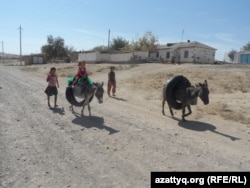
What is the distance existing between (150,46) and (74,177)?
66.7 meters

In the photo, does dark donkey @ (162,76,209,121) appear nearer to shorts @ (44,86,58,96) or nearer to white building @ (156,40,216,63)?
shorts @ (44,86,58,96)

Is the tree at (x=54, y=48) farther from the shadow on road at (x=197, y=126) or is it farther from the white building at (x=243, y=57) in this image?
the shadow on road at (x=197, y=126)

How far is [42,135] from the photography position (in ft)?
26.8

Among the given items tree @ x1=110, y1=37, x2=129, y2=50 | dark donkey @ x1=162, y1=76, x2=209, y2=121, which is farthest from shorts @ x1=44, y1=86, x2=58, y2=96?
tree @ x1=110, y1=37, x2=129, y2=50

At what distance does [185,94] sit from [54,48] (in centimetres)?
8097

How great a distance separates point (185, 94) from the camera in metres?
10.9

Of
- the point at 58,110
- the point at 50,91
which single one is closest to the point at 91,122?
the point at 58,110

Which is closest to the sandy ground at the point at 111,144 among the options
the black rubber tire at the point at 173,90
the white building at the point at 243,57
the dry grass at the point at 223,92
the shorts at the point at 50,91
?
the dry grass at the point at 223,92

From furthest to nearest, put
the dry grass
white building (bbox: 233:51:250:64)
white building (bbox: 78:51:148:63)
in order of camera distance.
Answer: white building (bbox: 233:51:250:64) → white building (bbox: 78:51:148:63) → the dry grass

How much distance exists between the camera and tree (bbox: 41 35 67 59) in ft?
285

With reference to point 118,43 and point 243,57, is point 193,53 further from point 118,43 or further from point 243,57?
point 118,43

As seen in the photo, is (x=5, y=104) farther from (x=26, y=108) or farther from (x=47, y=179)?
(x=47, y=179)

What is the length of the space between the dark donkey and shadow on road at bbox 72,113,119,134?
2835 mm

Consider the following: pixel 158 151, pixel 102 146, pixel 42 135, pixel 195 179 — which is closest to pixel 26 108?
pixel 42 135
